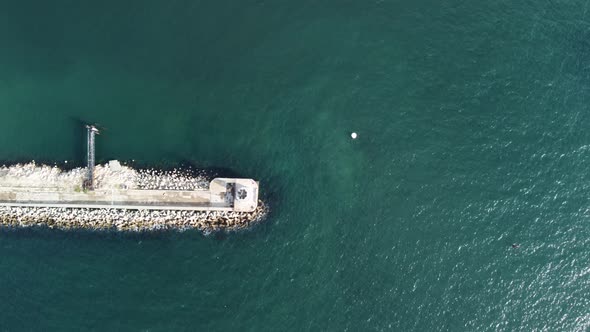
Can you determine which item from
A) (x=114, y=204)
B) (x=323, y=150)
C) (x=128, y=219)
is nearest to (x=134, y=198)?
(x=114, y=204)

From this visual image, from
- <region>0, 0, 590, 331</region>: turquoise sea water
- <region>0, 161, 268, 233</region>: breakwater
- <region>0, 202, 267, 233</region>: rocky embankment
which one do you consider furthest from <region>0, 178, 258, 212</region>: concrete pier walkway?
<region>0, 0, 590, 331</region>: turquoise sea water

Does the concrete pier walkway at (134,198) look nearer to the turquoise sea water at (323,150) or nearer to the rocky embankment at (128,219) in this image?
the rocky embankment at (128,219)

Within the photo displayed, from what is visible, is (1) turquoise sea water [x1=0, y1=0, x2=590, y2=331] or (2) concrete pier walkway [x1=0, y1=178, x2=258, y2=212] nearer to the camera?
(1) turquoise sea water [x1=0, y1=0, x2=590, y2=331]

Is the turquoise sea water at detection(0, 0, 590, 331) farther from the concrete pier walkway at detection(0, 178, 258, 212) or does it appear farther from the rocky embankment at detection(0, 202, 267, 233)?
the concrete pier walkway at detection(0, 178, 258, 212)

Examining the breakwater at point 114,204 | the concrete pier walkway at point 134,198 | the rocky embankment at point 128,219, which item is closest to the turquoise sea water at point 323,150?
the rocky embankment at point 128,219

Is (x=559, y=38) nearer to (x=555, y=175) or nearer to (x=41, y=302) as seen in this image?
(x=555, y=175)
